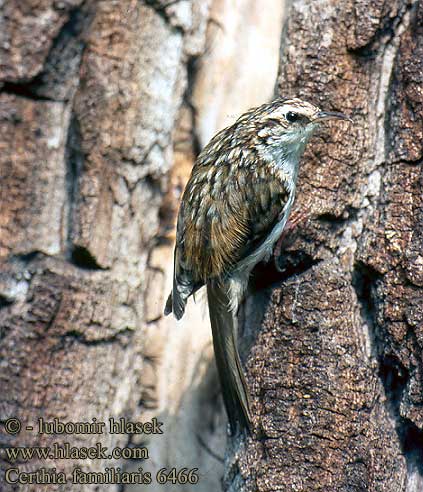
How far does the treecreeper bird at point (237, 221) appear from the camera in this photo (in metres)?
3.10

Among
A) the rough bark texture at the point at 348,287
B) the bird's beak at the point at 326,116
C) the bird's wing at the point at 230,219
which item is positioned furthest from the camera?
the bird's wing at the point at 230,219

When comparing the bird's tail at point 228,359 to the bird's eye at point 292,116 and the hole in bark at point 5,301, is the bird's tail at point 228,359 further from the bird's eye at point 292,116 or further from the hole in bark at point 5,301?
the hole in bark at point 5,301

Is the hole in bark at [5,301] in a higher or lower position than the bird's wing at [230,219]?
lower

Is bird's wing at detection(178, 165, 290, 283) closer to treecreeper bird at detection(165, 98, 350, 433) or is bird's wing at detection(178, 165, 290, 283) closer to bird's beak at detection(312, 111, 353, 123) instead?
treecreeper bird at detection(165, 98, 350, 433)

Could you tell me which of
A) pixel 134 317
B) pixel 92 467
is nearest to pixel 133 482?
pixel 92 467

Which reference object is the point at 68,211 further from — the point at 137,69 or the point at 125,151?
the point at 137,69

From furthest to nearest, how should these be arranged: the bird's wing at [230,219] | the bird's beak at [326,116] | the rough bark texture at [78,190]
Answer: the rough bark texture at [78,190] < the bird's wing at [230,219] < the bird's beak at [326,116]

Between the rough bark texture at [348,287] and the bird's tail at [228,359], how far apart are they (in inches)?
2.6

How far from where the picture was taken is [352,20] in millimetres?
3176

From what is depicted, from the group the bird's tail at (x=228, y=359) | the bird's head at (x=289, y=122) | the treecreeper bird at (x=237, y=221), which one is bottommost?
the bird's tail at (x=228, y=359)

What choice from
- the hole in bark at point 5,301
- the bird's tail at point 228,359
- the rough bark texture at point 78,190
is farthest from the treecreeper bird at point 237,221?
the hole in bark at point 5,301

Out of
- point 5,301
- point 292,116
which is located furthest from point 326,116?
point 5,301

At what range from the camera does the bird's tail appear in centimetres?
305

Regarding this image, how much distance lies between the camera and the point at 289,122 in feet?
10.1
